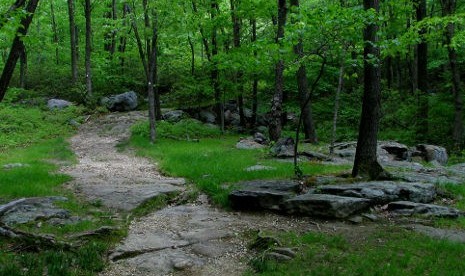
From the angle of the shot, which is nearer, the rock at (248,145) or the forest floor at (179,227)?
the forest floor at (179,227)

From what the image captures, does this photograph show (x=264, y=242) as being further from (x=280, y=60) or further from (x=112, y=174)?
(x=280, y=60)

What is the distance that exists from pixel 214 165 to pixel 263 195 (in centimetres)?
441

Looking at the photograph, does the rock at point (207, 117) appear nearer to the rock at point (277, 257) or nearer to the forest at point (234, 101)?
the forest at point (234, 101)

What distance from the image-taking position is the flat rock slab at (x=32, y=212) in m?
8.51

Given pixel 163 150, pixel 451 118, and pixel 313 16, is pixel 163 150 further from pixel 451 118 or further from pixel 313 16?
pixel 451 118

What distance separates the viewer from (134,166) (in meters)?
15.6

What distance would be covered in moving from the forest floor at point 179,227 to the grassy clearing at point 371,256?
395mm

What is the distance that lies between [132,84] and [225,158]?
68.4 feet

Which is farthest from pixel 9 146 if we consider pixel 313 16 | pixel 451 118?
pixel 451 118

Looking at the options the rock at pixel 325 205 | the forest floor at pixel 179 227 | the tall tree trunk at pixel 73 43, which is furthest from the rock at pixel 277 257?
the tall tree trunk at pixel 73 43

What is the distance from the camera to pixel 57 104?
30281 mm

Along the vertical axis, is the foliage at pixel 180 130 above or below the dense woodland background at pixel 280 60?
below

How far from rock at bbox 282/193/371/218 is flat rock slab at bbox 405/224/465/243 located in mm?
1093

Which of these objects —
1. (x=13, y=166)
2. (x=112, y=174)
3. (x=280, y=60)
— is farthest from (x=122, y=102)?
(x=112, y=174)
